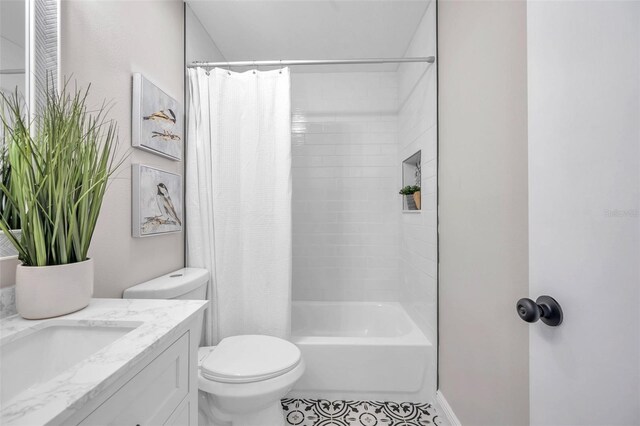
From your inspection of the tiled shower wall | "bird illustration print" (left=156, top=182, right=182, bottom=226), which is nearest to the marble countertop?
"bird illustration print" (left=156, top=182, right=182, bottom=226)

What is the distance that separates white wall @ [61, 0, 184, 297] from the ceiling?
1.46ft

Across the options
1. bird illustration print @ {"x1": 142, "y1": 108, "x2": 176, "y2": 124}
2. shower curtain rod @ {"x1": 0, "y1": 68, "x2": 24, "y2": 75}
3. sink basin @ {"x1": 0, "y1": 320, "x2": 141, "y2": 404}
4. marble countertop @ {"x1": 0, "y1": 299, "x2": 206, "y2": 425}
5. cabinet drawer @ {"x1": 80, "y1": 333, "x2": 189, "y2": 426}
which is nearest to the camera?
marble countertop @ {"x1": 0, "y1": 299, "x2": 206, "y2": 425}

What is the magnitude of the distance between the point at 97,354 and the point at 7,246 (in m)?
0.52

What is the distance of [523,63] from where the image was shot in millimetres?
919

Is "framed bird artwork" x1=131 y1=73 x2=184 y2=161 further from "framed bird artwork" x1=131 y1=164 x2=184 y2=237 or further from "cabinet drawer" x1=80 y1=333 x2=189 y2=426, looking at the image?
"cabinet drawer" x1=80 y1=333 x2=189 y2=426

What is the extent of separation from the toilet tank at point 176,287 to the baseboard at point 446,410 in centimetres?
147

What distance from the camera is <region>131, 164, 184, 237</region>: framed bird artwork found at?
4.27 feet

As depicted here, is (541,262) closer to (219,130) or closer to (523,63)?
(523,63)

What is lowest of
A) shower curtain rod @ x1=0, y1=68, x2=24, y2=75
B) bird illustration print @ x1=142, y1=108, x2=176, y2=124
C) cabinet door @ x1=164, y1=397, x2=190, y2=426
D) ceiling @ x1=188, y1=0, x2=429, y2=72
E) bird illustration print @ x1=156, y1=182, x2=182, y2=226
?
cabinet door @ x1=164, y1=397, x2=190, y2=426

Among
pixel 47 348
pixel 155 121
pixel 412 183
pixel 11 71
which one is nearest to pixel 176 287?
pixel 47 348

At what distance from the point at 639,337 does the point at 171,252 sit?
180 centimetres

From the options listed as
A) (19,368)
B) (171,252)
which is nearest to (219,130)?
(171,252)

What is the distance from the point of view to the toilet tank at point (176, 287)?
4.10 feet

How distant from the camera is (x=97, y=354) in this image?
1.94 ft
